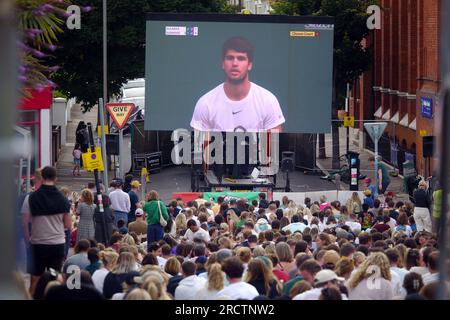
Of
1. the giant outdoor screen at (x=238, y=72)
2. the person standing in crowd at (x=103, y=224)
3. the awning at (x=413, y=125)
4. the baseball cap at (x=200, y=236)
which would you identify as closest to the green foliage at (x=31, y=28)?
the baseball cap at (x=200, y=236)

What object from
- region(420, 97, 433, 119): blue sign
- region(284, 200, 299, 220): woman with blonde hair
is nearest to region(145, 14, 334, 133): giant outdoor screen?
region(420, 97, 433, 119): blue sign

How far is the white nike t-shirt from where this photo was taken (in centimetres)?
3159

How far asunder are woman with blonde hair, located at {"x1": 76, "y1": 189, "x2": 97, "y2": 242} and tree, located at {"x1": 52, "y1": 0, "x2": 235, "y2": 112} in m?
25.1

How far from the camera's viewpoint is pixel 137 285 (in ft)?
29.6

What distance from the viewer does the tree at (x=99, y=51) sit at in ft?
133

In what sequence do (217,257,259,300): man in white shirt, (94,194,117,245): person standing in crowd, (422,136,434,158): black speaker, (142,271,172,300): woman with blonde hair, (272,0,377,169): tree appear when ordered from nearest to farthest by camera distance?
(142,271,172,300): woman with blonde hair
(217,257,259,300): man in white shirt
(94,194,117,245): person standing in crowd
(422,136,434,158): black speaker
(272,0,377,169): tree

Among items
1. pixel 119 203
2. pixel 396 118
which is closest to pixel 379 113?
pixel 396 118

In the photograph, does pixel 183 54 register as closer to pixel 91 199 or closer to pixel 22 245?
pixel 91 199

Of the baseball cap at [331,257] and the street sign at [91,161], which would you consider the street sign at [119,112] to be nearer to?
the street sign at [91,161]

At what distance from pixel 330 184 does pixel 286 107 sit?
4.87m

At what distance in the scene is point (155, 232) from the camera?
17.3m

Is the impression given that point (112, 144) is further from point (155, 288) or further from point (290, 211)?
point (155, 288)

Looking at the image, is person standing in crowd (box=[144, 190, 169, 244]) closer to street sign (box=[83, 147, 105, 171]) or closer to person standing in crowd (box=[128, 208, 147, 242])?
person standing in crowd (box=[128, 208, 147, 242])
